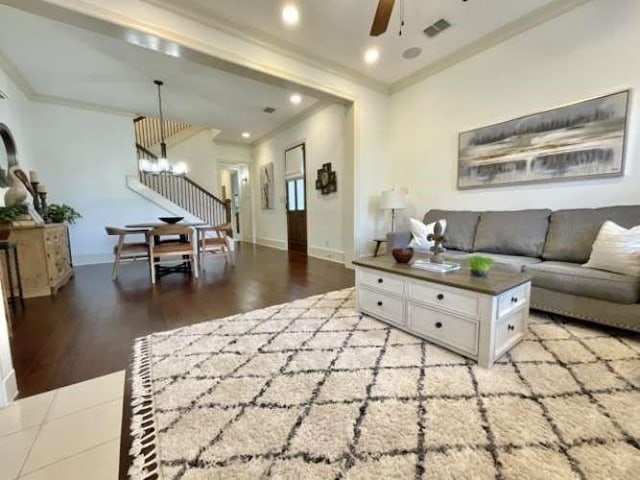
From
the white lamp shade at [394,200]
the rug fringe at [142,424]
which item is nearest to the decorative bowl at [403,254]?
the white lamp shade at [394,200]

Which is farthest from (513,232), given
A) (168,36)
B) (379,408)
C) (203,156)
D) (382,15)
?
(203,156)

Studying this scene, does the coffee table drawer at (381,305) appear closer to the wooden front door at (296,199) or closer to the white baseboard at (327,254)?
the white baseboard at (327,254)

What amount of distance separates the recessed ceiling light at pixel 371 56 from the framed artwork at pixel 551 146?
153cm

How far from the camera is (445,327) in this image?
182cm

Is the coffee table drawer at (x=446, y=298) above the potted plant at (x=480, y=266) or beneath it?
beneath

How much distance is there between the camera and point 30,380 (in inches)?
62.0

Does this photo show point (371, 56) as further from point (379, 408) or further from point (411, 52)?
point (379, 408)

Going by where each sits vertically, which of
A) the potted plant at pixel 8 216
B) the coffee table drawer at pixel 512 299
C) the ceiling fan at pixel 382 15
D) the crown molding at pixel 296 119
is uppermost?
the crown molding at pixel 296 119

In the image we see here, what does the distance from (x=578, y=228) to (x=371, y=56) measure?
121 inches

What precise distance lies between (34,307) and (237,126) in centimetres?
499

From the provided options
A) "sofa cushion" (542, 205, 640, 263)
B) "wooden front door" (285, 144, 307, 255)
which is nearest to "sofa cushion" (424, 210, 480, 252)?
"sofa cushion" (542, 205, 640, 263)

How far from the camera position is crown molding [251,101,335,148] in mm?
5177

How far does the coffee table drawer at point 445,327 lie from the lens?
169 cm

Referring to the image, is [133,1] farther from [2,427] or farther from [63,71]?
[2,427]
